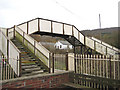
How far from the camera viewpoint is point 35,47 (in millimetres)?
8031

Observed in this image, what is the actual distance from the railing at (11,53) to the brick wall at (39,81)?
667 mm

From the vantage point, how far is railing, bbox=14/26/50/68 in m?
7.36

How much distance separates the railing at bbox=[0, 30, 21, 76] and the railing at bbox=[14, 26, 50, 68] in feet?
5.16

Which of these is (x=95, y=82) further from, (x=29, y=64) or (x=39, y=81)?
(x=29, y=64)

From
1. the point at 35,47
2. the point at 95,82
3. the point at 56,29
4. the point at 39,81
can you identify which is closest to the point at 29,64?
the point at 35,47

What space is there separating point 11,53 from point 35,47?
1.70 meters

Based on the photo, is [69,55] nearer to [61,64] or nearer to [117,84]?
[61,64]

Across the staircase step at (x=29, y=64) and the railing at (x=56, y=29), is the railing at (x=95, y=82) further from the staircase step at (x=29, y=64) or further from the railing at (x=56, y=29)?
the railing at (x=56, y=29)

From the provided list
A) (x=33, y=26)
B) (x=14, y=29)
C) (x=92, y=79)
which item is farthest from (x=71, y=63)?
(x=14, y=29)

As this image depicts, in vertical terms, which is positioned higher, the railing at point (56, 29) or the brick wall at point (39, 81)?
the railing at point (56, 29)

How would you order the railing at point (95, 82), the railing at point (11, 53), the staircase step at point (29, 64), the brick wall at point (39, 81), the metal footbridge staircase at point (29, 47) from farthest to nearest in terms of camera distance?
the staircase step at point (29, 64)
the metal footbridge staircase at point (29, 47)
the railing at point (11, 53)
the railing at point (95, 82)
the brick wall at point (39, 81)

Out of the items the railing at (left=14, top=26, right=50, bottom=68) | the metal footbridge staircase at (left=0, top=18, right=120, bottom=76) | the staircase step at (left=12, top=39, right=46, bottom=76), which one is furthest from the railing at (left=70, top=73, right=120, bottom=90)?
the staircase step at (left=12, top=39, right=46, bottom=76)

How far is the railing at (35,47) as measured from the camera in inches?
290

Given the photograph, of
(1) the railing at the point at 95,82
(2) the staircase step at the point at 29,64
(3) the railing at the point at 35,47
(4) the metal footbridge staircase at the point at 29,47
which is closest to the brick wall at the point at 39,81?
(1) the railing at the point at 95,82
